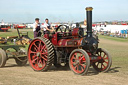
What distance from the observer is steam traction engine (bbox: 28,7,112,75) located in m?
7.69

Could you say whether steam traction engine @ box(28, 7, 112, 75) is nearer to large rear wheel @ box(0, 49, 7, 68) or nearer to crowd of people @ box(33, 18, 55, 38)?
crowd of people @ box(33, 18, 55, 38)

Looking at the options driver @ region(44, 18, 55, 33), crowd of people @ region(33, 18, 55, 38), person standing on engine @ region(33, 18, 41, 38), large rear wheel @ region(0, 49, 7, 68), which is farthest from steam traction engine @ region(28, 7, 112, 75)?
large rear wheel @ region(0, 49, 7, 68)

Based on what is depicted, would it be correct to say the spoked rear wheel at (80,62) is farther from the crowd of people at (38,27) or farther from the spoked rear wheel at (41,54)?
the crowd of people at (38,27)

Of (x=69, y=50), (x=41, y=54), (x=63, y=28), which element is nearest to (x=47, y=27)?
(x=63, y=28)

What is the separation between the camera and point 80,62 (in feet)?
24.6

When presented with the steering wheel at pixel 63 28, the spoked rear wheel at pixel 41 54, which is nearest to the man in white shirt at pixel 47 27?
the steering wheel at pixel 63 28

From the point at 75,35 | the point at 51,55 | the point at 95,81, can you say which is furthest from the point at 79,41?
the point at 95,81

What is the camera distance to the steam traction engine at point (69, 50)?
25.2 feet

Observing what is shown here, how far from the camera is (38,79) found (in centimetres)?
677

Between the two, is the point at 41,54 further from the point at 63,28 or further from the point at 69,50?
the point at 63,28

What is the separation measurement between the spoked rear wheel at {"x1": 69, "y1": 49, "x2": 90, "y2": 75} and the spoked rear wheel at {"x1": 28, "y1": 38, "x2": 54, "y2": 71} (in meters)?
0.77

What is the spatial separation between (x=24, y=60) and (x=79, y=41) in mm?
3102

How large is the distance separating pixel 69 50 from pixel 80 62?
3.35 ft

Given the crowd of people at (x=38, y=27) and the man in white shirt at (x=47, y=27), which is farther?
the crowd of people at (x=38, y=27)
